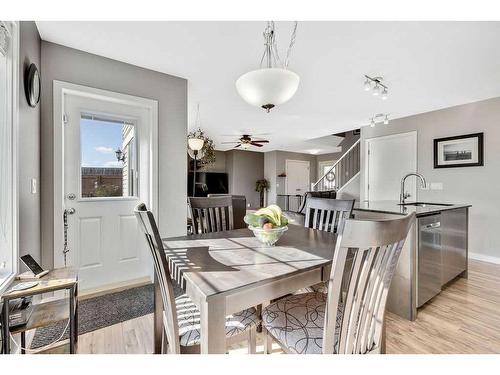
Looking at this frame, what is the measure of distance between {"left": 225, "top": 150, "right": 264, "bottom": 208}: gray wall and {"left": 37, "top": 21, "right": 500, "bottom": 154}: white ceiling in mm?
4688

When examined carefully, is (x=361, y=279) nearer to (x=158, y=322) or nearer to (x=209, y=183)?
(x=158, y=322)

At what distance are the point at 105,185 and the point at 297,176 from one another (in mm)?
7371

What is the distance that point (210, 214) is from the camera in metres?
2.08

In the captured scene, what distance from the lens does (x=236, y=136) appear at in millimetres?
6266

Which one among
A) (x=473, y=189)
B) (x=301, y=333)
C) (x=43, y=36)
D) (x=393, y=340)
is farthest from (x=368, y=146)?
(x=43, y=36)

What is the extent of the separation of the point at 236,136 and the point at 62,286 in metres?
5.28

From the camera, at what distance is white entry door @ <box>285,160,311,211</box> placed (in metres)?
8.91

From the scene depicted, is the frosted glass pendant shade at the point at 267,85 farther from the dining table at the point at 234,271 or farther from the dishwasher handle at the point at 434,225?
the dishwasher handle at the point at 434,225

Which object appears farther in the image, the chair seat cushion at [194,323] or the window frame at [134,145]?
the window frame at [134,145]

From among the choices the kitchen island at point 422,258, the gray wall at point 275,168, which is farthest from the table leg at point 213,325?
the gray wall at point 275,168

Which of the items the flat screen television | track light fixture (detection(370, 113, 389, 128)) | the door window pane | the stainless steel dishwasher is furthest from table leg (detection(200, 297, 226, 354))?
the flat screen television

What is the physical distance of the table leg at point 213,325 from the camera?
81 cm

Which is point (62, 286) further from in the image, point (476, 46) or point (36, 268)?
point (476, 46)

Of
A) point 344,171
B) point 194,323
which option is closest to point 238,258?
point 194,323
